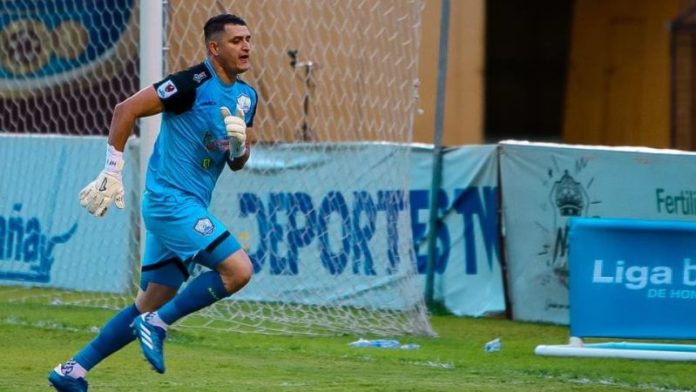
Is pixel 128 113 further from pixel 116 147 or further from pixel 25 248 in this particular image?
pixel 25 248

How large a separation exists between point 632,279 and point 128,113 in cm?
421

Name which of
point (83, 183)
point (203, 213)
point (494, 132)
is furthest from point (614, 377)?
point (494, 132)

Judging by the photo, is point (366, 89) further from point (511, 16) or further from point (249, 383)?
point (511, 16)

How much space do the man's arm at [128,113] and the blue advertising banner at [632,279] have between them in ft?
12.3

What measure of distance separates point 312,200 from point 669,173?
2.96 meters

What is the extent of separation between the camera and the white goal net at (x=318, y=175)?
38.2 feet

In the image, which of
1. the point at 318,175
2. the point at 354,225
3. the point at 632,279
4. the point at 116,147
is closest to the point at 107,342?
the point at 116,147

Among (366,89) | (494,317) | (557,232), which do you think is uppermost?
(366,89)

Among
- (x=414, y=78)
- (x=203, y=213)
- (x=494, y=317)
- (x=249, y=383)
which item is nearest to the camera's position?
(x=203, y=213)

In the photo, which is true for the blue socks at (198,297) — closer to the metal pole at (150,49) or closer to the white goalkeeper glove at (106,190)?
the white goalkeeper glove at (106,190)

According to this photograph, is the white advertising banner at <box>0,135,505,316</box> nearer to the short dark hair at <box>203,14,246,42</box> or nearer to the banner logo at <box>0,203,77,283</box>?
the banner logo at <box>0,203,77,283</box>

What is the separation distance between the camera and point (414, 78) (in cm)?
1173

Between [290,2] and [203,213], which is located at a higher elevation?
[290,2]

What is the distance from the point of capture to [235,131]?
7.28 metres
